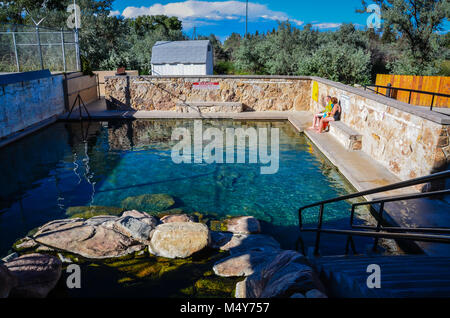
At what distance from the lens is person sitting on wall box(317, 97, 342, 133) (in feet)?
41.1

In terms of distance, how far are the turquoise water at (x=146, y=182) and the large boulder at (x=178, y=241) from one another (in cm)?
150

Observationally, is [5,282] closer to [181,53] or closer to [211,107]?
[211,107]

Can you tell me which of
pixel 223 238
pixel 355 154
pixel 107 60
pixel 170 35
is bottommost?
pixel 223 238

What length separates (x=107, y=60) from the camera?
996 inches

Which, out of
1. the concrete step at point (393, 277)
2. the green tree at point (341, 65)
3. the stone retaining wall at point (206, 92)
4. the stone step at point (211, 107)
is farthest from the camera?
the green tree at point (341, 65)

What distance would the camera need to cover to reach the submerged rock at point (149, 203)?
741 centimetres

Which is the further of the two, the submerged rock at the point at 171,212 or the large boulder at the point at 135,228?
the submerged rock at the point at 171,212

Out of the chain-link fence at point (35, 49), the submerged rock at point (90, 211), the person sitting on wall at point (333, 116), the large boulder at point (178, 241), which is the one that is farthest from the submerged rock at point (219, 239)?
A: the chain-link fence at point (35, 49)

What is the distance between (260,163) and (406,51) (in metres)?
18.9

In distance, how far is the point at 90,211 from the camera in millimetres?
7152

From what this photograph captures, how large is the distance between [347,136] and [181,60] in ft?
56.2

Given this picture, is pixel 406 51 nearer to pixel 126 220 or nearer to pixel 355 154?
pixel 355 154

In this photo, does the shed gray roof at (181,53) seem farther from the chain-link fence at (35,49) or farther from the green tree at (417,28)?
the green tree at (417,28)

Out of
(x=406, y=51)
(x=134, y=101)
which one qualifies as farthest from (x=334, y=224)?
(x=406, y=51)
